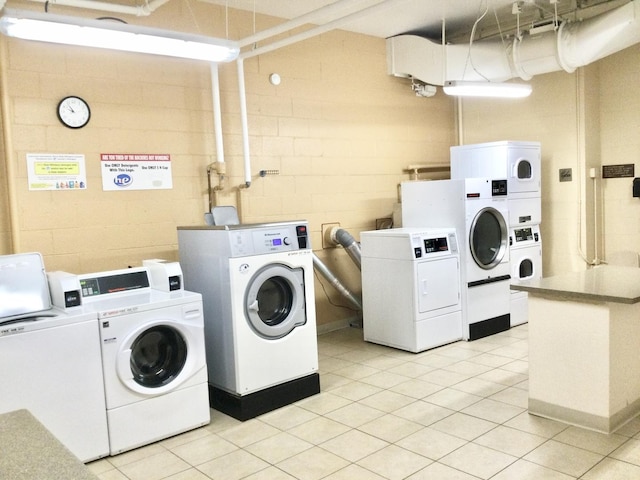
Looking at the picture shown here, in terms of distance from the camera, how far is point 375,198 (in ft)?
19.8

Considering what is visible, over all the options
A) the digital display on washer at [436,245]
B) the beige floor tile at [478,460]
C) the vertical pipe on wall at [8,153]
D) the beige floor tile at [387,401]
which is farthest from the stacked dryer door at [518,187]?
the vertical pipe on wall at [8,153]

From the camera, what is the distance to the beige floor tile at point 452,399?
11.9 feet

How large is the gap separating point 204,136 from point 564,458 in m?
3.55

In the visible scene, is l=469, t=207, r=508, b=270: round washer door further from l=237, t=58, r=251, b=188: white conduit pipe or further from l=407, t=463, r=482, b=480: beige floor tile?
l=407, t=463, r=482, b=480: beige floor tile

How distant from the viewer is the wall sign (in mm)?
5750

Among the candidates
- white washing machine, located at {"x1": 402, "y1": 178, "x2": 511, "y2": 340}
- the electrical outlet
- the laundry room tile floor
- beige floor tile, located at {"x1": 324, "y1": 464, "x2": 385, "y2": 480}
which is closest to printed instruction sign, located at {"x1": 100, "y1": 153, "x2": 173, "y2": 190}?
the electrical outlet

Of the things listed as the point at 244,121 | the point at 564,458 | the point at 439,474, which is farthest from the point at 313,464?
the point at 244,121

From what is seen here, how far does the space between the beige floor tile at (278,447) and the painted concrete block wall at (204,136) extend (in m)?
1.84

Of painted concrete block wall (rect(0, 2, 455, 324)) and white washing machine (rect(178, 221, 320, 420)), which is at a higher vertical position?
painted concrete block wall (rect(0, 2, 455, 324))

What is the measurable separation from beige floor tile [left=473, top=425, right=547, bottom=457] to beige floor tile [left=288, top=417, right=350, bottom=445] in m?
0.82

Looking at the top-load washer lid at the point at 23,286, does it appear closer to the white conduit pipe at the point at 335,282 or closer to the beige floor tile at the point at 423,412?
the beige floor tile at the point at 423,412

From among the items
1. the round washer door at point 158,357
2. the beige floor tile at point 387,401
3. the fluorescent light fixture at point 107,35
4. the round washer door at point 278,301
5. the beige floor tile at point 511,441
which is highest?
the fluorescent light fixture at point 107,35

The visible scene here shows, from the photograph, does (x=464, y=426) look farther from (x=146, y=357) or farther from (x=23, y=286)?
(x=23, y=286)

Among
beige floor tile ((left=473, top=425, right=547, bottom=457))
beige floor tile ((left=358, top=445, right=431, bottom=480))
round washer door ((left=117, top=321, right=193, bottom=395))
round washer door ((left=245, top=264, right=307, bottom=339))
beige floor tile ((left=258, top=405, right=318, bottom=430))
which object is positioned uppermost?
round washer door ((left=245, top=264, right=307, bottom=339))
